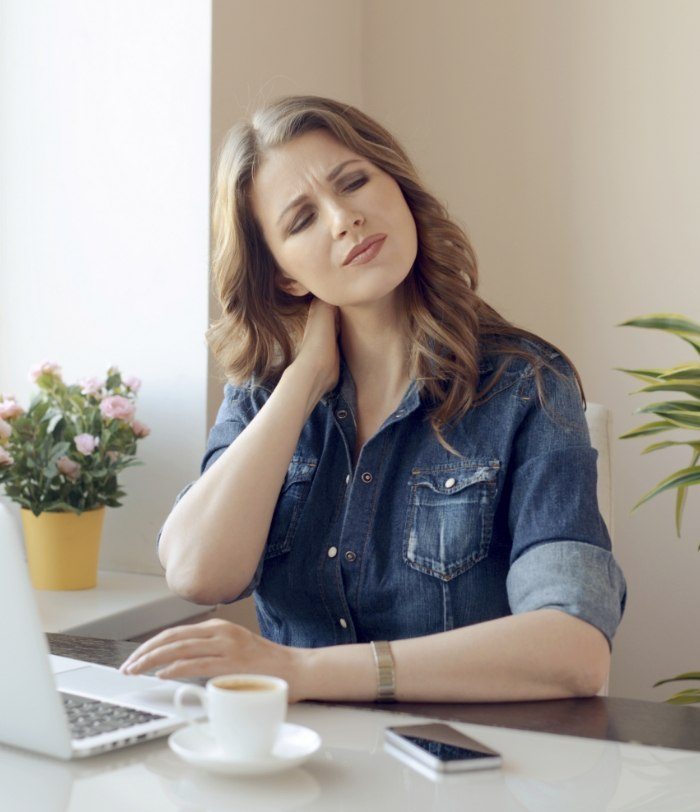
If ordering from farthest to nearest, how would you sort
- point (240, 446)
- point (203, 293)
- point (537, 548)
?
point (203, 293), point (240, 446), point (537, 548)

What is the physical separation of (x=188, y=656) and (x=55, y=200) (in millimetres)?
1488

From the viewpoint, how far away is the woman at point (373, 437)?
1.40 metres

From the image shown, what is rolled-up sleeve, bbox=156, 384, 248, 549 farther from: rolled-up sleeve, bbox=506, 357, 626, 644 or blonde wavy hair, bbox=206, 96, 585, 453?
rolled-up sleeve, bbox=506, 357, 626, 644

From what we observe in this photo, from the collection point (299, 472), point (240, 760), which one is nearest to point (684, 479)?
point (299, 472)

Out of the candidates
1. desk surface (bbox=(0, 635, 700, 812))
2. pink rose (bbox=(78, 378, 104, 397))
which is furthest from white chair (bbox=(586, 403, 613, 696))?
pink rose (bbox=(78, 378, 104, 397))

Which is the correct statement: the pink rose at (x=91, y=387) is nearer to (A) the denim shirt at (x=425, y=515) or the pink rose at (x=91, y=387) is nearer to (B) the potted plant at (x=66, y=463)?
(B) the potted plant at (x=66, y=463)

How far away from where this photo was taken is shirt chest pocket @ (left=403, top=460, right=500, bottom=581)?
1.40m

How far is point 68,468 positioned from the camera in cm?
199

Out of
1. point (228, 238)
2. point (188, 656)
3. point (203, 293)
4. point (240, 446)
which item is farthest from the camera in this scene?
point (203, 293)

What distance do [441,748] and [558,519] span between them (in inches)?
18.9

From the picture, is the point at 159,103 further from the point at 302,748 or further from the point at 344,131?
the point at 302,748

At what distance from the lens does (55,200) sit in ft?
7.50

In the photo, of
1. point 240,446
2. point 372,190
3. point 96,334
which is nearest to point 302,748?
point 240,446

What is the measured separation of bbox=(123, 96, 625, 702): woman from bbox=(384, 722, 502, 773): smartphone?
32cm
